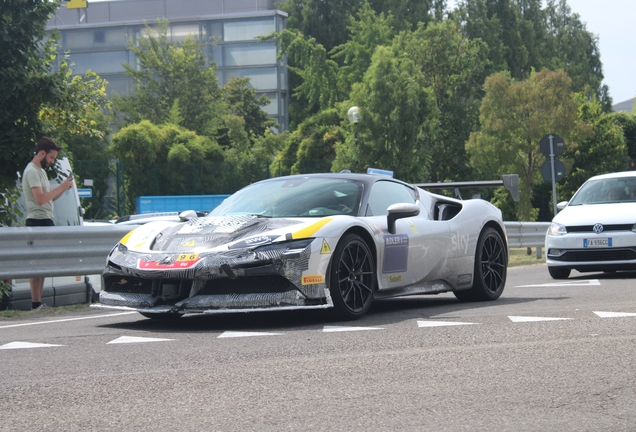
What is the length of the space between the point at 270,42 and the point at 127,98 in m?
14.0

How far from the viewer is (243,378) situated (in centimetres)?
499

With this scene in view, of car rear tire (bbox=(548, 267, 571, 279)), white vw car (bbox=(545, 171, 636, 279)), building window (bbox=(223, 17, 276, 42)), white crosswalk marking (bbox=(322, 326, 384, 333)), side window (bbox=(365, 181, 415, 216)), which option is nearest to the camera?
white crosswalk marking (bbox=(322, 326, 384, 333))

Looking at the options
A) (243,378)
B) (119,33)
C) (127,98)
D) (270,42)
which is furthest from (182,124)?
(243,378)

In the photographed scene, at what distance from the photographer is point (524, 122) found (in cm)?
3478

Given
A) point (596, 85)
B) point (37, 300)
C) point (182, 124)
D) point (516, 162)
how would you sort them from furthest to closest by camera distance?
1. point (596, 85)
2. point (182, 124)
3. point (516, 162)
4. point (37, 300)

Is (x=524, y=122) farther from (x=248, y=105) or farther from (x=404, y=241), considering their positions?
(x=248, y=105)

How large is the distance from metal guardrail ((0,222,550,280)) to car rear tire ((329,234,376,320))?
366 centimetres

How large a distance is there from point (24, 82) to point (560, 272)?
7.24 m

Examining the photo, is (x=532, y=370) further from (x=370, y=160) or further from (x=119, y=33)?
(x=119, y=33)

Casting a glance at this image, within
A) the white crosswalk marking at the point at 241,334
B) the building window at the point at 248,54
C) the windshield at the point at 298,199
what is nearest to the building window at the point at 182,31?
the building window at the point at 248,54

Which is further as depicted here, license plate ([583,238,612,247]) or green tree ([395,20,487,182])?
green tree ([395,20,487,182])

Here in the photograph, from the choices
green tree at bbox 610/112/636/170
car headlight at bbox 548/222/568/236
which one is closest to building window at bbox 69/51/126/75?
green tree at bbox 610/112/636/170

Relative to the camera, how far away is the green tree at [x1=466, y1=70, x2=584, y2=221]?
34.5 meters

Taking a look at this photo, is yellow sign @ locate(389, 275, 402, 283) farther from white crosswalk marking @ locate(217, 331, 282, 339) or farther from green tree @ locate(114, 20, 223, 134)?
green tree @ locate(114, 20, 223, 134)
